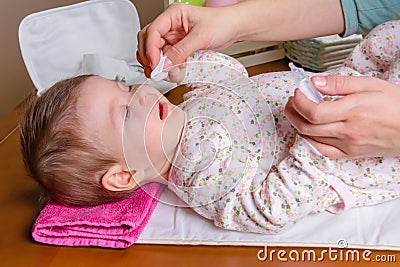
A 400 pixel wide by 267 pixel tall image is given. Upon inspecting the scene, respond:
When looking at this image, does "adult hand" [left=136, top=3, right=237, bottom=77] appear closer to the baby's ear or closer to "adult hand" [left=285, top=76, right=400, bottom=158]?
the baby's ear

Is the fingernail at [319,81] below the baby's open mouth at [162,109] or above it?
above

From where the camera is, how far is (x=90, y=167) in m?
0.94

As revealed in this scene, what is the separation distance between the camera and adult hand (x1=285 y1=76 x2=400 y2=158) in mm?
741

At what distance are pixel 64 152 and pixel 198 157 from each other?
230 mm

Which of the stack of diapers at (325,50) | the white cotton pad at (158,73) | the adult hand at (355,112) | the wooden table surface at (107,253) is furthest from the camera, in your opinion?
the stack of diapers at (325,50)

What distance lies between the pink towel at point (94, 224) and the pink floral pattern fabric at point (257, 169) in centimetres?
9

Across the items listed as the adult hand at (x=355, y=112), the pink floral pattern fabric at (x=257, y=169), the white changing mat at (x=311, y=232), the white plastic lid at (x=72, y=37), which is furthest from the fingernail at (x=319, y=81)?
the white plastic lid at (x=72, y=37)

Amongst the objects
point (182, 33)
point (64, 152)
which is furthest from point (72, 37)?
point (64, 152)

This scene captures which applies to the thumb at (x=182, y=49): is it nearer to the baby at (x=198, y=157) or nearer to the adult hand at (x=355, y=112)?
the baby at (x=198, y=157)

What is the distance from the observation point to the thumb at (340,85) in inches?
29.5

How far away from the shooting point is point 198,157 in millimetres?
943

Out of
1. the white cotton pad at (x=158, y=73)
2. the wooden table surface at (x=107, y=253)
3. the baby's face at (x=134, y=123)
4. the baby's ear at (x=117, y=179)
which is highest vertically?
the white cotton pad at (x=158, y=73)

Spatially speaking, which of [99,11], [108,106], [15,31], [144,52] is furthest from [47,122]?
[15,31]

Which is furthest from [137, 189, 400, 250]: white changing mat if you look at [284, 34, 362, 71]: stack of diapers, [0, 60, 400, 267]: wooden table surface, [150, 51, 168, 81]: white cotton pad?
[284, 34, 362, 71]: stack of diapers
